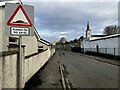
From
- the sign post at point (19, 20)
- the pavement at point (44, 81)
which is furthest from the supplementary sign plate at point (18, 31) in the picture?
the pavement at point (44, 81)

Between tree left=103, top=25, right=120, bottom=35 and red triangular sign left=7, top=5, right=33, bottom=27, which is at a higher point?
tree left=103, top=25, right=120, bottom=35

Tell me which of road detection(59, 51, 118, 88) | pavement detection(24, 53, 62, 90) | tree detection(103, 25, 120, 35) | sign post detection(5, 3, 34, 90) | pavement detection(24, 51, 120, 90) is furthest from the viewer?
tree detection(103, 25, 120, 35)

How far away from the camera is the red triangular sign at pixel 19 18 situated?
252cm

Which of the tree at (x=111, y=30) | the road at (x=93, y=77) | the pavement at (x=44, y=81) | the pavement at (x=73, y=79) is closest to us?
the pavement at (x=44, y=81)

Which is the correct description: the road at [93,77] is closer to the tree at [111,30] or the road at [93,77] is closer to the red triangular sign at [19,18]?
the red triangular sign at [19,18]

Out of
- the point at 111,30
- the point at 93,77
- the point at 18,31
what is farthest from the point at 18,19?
the point at 111,30

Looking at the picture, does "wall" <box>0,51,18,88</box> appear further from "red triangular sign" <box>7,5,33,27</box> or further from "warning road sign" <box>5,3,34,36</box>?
"red triangular sign" <box>7,5,33,27</box>

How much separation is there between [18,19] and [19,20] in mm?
50

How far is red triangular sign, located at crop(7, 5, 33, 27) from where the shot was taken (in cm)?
252

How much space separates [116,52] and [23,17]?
737 inches

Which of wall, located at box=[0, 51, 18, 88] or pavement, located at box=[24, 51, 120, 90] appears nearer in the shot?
wall, located at box=[0, 51, 18, 88]

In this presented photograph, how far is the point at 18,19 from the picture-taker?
259 centimetres

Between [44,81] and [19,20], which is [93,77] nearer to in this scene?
[44,81]

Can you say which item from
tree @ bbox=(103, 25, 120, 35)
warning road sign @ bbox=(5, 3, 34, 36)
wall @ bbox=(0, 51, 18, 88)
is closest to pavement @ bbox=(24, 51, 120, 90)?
wall @ bbox=(0, 51, 18, 88)
